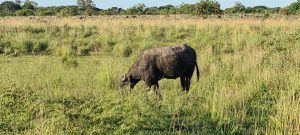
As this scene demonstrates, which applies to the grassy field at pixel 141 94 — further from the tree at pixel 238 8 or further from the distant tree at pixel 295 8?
the tree at pixel 238 8

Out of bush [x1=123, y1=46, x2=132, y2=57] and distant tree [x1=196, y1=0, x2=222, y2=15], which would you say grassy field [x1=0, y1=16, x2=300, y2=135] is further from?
distant tree [x1=196, y1=0, x2=222, y2=15]

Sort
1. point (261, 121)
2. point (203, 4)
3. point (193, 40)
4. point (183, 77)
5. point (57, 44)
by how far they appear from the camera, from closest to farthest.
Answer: point (261, 121)
point (183, 77)
point (57, 44)
point (193, 40)
point (203, 4)

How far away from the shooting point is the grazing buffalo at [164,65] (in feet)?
33.7

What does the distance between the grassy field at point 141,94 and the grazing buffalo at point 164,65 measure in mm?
376

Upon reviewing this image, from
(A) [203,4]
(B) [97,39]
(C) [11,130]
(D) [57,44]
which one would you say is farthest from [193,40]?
(A) [203,4]

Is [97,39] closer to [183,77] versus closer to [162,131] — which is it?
[183,77]

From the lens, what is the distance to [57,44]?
19.3m

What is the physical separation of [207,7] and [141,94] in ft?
114

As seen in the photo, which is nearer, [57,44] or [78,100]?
[78,100]

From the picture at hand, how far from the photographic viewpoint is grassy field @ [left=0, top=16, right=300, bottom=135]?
7.20 m

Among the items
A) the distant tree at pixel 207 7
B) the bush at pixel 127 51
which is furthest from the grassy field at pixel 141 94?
the distant tree at pixel 207 7

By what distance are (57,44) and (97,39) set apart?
2378 mm

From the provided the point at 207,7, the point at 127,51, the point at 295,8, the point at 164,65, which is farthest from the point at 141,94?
the point at 295,8

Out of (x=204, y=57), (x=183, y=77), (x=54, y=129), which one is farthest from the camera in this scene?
(x=204, y=57)
